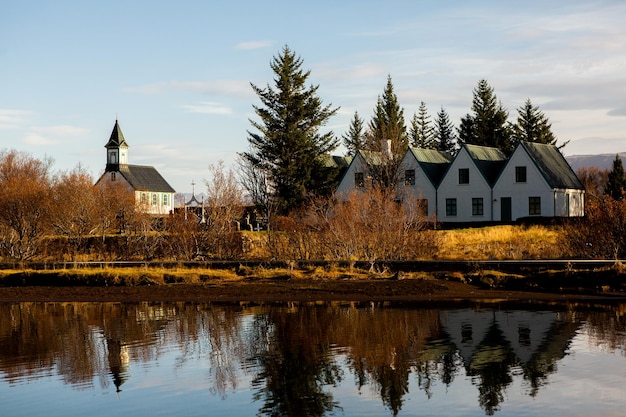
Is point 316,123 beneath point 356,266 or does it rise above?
above

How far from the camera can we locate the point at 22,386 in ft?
59.2

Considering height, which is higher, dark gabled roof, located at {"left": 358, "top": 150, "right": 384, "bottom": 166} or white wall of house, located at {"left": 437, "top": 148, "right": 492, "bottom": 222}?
dark gabled roof, located at {"left": 358, "top": 150, "right": 384, "bottom": 166}

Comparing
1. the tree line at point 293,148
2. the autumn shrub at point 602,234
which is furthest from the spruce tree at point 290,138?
the autumn shrub at point 602,234

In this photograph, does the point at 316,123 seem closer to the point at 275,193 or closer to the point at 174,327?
the point at 275,193

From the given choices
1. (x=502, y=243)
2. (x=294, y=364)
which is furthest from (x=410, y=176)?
(x=294, y=364)

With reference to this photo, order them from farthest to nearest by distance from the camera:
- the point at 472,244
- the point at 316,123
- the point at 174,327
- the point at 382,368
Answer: the point at 316,123
the point at 472,244
the point at 174,327
the point at 382,368

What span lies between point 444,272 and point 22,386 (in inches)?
828

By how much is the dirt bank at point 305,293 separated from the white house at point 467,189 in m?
30.1

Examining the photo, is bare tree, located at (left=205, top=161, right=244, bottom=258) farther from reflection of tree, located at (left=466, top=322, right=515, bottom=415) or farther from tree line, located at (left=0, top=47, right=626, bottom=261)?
reflection of tree, located at (left=466, top=322, right=515, bottom=415)

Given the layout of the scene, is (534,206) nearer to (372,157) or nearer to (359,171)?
(372,157)

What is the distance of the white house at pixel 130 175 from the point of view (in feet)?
343

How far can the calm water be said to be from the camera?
1595 cm

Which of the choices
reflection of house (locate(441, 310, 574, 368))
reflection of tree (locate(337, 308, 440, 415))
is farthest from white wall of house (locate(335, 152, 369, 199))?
reflection of house (locate(441, 310, 574, 368))

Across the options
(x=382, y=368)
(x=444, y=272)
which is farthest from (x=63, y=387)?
(x=444, y=272)
